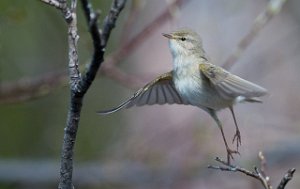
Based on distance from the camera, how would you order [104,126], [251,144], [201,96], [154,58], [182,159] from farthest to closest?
[154,58], [104,126], [251,144], [182,159], [201,96]

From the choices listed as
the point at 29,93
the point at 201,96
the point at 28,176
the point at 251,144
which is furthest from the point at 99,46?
the point at 251,144

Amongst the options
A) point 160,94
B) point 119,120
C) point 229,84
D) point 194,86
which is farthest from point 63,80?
point 119,120

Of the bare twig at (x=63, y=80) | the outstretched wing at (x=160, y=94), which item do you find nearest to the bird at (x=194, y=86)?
the outstretched wing at (x=160, y=94)

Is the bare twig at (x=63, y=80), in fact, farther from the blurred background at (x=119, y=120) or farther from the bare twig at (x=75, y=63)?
the bare twig at (x=75, y=63)

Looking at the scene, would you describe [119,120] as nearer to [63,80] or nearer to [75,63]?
[63,80]

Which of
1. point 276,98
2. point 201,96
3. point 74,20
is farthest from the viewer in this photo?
point 276,98

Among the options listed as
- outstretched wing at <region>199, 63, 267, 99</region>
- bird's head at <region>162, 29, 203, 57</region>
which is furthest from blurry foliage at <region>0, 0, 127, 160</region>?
outstretched wing at <region>199, 63, 267, 99</region>

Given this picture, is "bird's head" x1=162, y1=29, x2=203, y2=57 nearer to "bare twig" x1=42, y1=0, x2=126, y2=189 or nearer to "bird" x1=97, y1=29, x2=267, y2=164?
"bird" x1=97, y1=29, x2=267, y2=164

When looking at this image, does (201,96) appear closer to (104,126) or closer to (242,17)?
(104,126)
